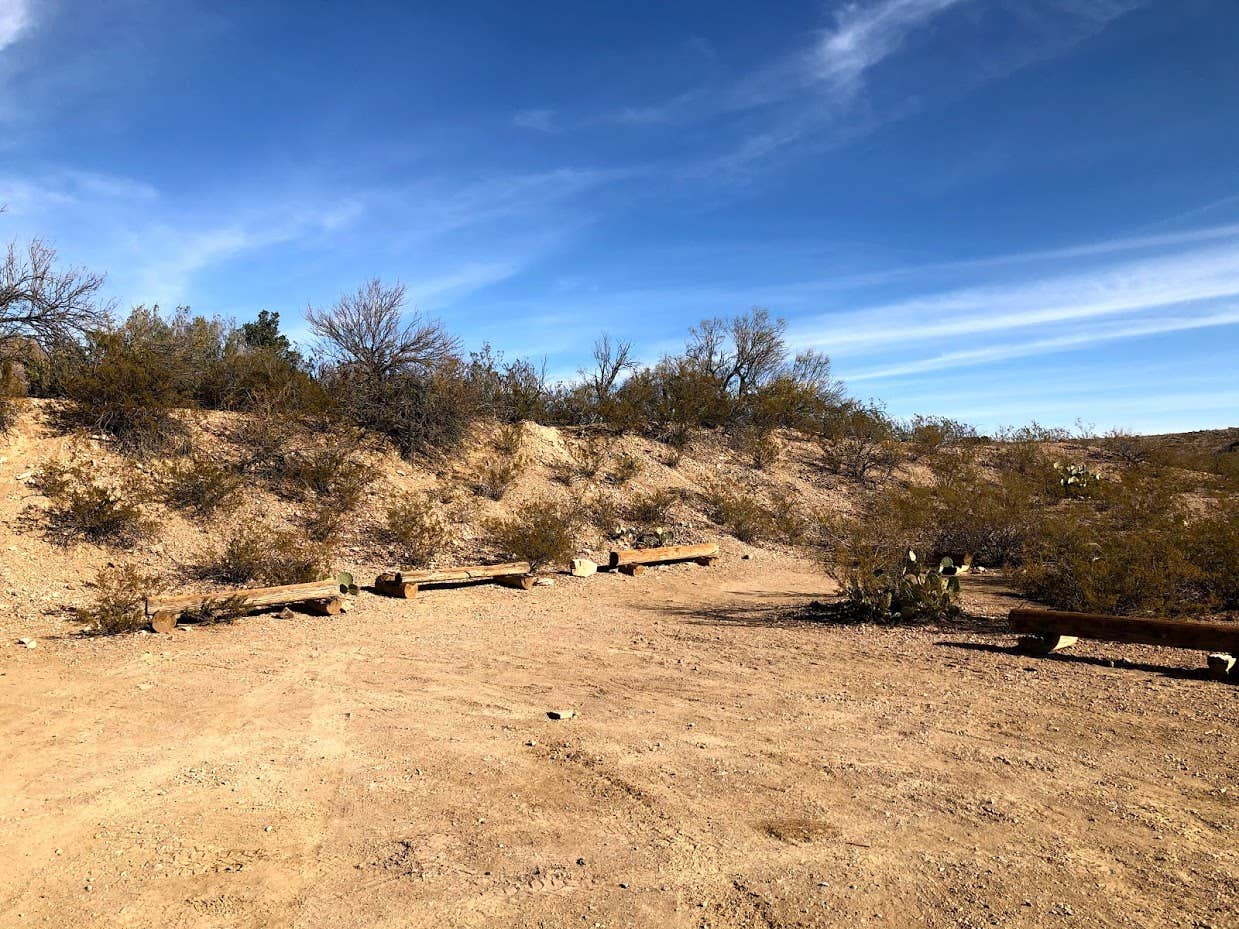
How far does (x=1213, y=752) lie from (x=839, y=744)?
276 cm

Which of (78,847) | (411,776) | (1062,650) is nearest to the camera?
(78,847)

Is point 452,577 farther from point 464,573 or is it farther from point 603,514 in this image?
point 603,514

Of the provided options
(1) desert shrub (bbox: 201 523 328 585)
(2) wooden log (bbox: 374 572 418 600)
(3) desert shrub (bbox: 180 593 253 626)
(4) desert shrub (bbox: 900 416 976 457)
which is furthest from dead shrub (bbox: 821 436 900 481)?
(3) desert shrub (bbox: 180 593 253 626)

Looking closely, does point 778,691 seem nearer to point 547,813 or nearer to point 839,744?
point 839,744

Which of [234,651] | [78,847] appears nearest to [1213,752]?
[78,847]

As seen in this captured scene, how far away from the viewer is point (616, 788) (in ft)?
17.4

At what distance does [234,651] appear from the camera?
967 cm

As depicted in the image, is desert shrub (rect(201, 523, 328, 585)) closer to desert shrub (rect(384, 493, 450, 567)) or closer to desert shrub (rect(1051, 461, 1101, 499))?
desert shrub (rect(384, 493, 450, 567))

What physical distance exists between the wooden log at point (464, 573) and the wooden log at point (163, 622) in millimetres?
3796

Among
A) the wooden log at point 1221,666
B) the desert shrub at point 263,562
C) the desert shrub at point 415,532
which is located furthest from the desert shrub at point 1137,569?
the desert shrub at point 263,562

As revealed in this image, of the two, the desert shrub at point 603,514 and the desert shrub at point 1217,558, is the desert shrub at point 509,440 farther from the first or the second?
the desert shrub at point 1217,558

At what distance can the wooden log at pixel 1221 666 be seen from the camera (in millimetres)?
7719

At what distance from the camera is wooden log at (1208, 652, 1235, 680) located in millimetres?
7719

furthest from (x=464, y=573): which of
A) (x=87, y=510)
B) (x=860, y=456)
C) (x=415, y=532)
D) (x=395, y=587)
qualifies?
(x=860, y=456)
